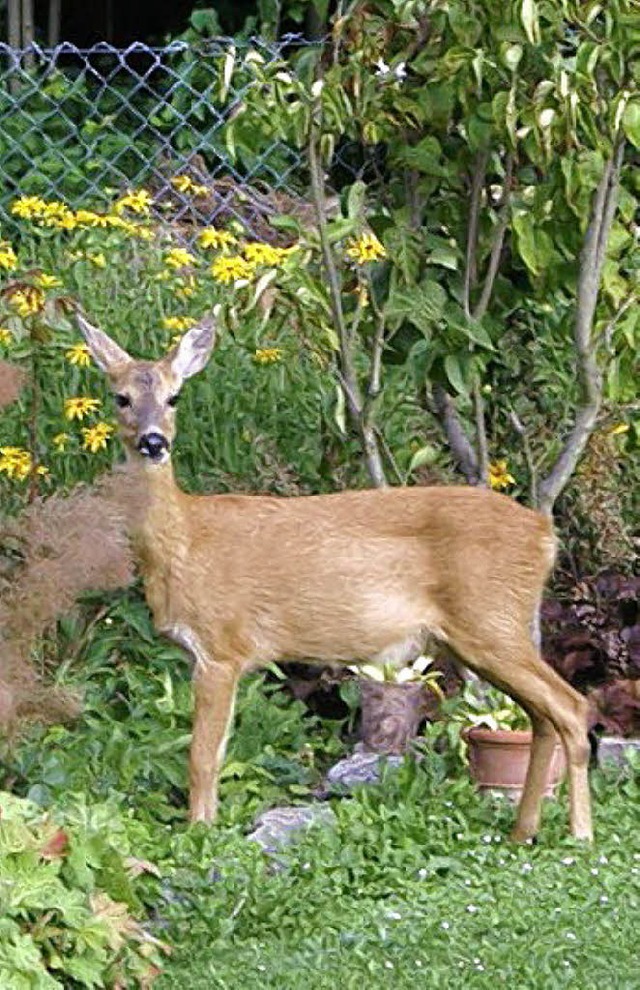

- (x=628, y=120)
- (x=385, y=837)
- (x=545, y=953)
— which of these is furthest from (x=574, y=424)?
(x=545, y=953)

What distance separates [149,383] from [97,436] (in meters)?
1.04

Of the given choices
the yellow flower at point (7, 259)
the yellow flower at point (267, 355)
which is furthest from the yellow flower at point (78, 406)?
the yellow flower at point (7, 259)

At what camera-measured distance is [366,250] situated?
364 inches

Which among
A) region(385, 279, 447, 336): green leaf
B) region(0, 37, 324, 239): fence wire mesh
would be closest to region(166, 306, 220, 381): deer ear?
region(385, 279, 447, 336): green leaf

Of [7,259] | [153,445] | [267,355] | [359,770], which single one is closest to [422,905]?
[359,770]

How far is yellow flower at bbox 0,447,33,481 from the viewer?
364 inches

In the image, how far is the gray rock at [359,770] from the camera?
8.59 meters

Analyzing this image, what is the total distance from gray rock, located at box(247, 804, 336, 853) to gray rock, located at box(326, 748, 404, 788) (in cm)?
31

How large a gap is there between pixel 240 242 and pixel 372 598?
3.95 metres

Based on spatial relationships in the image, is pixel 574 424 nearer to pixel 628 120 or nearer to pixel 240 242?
pixel 628 120

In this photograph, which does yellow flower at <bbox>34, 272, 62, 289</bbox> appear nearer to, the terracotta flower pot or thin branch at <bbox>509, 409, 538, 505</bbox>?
thin branch at <bbox>509, 409, 538, 505</bbox>

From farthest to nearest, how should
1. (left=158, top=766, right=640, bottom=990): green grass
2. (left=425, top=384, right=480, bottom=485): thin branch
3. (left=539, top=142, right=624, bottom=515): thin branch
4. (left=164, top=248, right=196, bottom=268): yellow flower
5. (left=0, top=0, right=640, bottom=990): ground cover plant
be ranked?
(left=164, top=248, right=196, bottom=268): yellow flower < (left=425, top=384, right=480, bottom=485): thin branch < (left=539, top=142, right=624, bottom=515): thin branch < (left=0, top=0, right=640, bottom=990): ground cover plant < (left=158, top=766, right=640, bottom=990): green grass

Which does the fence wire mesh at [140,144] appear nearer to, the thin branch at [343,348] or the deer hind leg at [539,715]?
the thin branch at [343,348]

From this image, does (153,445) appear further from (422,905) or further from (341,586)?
(422,905)
